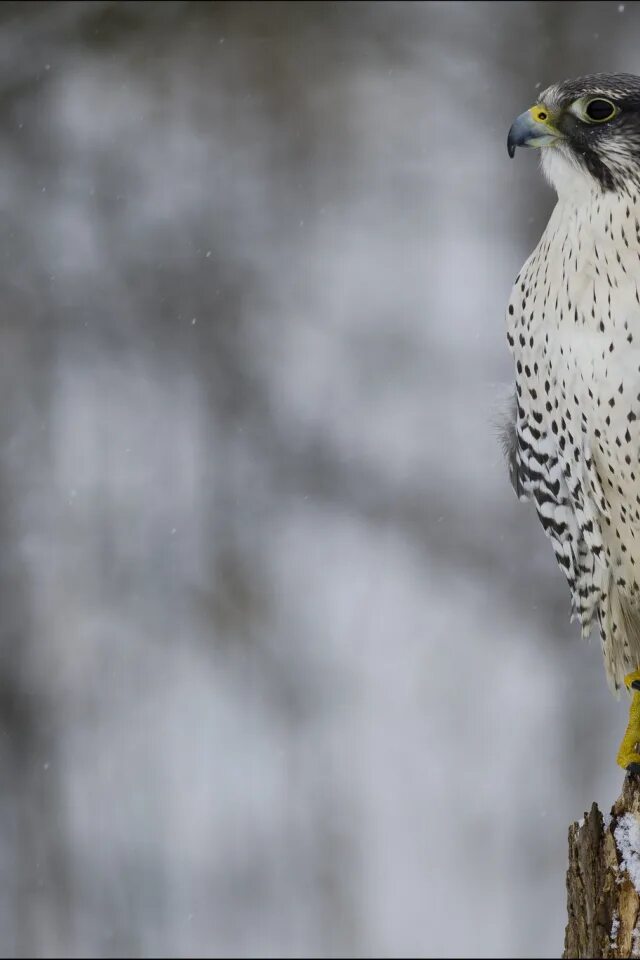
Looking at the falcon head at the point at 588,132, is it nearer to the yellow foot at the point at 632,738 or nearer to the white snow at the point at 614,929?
the yellow foot at the point at 632,738

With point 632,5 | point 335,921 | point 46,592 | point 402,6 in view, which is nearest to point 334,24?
point 402,6

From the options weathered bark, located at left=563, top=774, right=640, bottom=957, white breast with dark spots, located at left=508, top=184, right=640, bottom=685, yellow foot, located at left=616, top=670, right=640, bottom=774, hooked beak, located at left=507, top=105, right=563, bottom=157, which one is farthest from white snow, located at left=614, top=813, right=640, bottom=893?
hooked beak, located at left=507, top=105, right=563, bottom=157

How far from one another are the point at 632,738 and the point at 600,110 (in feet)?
4.27

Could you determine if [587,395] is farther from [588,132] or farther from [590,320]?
[588,132]

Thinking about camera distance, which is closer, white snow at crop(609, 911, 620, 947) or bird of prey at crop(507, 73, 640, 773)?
white snow at crop(609, 911, 620, 947)

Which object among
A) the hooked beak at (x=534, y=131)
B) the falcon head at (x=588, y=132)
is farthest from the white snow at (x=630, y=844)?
the hooked beak at (x=534, y=131)

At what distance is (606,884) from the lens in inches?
74.0

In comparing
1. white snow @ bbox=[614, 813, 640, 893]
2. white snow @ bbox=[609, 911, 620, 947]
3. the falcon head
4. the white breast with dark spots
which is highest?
the falcon head

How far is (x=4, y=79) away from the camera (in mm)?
5102

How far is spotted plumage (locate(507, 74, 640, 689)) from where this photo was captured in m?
2.14

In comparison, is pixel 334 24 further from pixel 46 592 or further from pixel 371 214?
pixel 46 592

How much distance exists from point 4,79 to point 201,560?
240 cm

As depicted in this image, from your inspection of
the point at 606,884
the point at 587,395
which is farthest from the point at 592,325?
the point at 606,884

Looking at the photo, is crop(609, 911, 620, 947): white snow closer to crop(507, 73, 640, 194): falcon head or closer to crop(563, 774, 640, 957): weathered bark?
crop(563, 774, 640, 957): weathered bark
